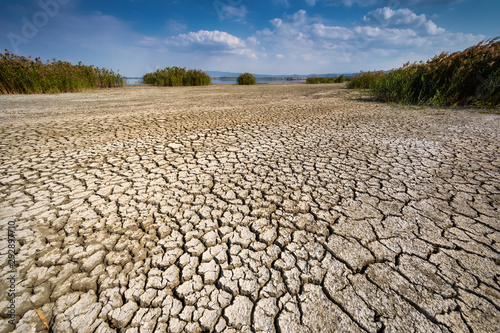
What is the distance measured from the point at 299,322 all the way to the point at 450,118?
5.32 metres

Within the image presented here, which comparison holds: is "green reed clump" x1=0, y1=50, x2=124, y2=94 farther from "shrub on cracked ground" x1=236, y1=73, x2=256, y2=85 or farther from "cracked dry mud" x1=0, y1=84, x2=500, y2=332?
"shrub on cracked ground" x1=236, y1=73, x2=256, y2=85

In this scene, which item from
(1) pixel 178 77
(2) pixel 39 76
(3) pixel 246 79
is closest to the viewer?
(2) pixel 39 76

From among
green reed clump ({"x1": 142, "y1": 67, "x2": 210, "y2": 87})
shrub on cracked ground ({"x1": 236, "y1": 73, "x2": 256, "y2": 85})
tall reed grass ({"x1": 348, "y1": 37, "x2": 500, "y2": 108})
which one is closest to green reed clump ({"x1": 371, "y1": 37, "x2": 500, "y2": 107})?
tall reed grass ({"x1": 348, "y1": 37, "x2": 500, "y2": 108})

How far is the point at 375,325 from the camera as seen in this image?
2.96 feet

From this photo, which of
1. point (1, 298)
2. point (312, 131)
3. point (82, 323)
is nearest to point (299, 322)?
point (82, 323)

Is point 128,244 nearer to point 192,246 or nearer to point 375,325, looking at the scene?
point 192,246

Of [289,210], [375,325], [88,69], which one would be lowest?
[375,325]

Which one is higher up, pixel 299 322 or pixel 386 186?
pixel 386 186

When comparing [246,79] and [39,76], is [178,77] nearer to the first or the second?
[246,79]

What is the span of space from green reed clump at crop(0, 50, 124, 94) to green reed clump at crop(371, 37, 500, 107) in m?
12.8

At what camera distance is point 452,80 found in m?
5.11

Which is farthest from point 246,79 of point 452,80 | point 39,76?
point 452,80

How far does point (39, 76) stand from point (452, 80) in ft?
46.4

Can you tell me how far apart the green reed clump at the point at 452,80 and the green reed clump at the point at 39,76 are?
505 inches
